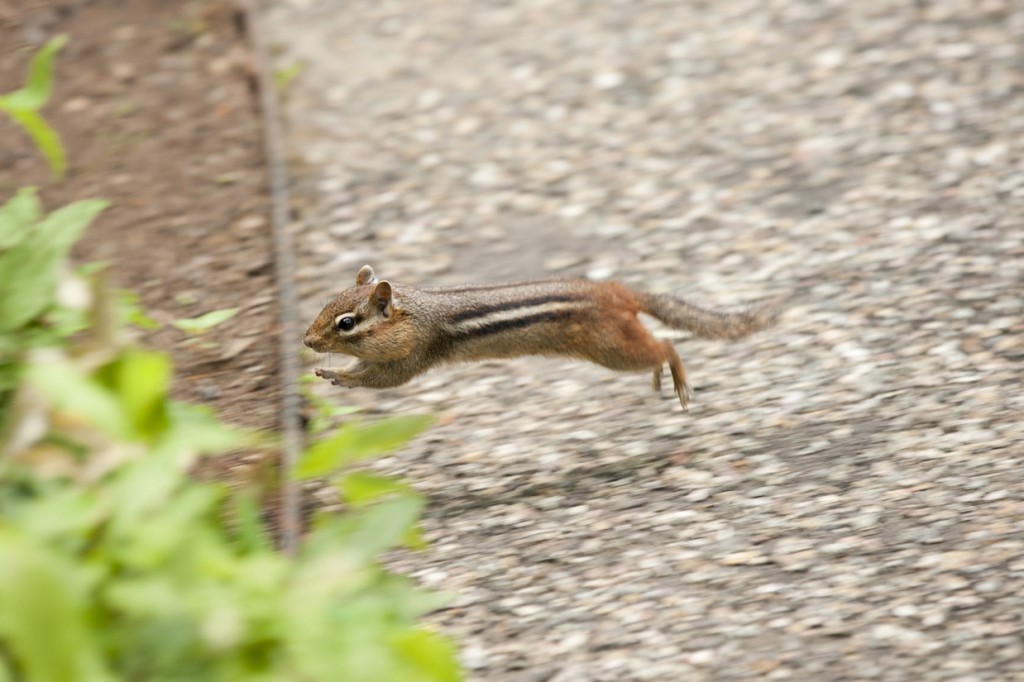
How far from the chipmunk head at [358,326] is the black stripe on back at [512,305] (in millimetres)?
251

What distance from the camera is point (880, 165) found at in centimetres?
582

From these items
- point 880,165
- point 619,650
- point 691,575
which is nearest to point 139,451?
point 619,650

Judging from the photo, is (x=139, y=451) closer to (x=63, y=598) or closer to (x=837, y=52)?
(x=63, y=598)

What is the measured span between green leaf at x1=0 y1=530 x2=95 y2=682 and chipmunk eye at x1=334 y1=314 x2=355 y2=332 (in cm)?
231

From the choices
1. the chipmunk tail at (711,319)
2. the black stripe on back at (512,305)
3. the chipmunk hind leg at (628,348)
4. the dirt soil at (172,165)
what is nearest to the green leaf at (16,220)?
the dirt soil at (172,165)

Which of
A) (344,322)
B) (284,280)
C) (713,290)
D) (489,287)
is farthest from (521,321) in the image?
(284,280)

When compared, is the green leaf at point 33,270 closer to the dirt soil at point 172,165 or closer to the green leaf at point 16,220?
the green leaf at point 16,220

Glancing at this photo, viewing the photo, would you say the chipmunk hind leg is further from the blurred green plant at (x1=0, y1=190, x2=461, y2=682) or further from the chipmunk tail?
the blurred green plant at (x1=0, y1=190, x2=461, y2=682)

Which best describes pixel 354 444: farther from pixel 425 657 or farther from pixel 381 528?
pixel 425 657

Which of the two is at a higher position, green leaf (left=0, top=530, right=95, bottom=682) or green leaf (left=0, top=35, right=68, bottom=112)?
green leaf (left=0, top=35, right=68, bottom=112)

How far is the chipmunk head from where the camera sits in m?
4.35

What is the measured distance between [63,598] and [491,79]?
5349mm

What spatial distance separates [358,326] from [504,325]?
51 cm

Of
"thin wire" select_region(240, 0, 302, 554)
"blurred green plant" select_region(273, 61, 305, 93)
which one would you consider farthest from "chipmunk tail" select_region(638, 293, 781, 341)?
"blurred green plant" select_region(273, 61, 305, 93)
